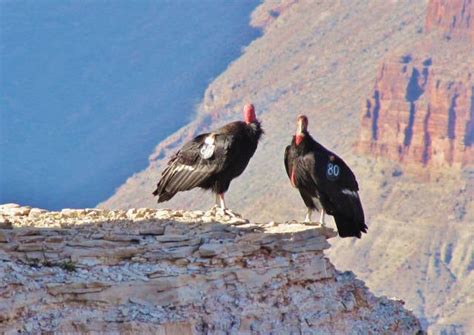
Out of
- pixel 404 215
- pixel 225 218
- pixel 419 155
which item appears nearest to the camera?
pixel 225 218

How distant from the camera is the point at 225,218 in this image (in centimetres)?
3116

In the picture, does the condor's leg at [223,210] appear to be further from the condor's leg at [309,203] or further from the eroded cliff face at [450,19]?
the eroded cliff face at [450,19]

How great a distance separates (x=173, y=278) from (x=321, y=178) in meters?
3.62

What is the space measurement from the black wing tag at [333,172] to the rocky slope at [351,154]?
7835 centimetres

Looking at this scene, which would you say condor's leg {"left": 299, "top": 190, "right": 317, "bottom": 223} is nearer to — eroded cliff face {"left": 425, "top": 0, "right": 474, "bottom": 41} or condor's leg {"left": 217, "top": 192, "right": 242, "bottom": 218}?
condor's leg {"left": 217, "top": 192, "right": 242, "bottom": 218}

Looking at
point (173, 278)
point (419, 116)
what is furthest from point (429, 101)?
point (173, 278)

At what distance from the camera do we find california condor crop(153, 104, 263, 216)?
32.9 metres

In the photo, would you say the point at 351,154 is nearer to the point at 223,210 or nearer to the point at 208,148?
the point at 208,148

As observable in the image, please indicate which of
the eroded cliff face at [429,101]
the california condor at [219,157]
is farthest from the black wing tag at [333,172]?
the eroded cliff face at [429,101]

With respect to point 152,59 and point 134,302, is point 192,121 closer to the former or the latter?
point 152,59

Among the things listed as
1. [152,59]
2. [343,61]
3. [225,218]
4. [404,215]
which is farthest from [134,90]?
[225,218]

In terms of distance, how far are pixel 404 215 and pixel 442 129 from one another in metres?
11.7

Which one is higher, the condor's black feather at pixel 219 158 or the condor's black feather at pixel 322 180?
the condor's black feather at pixel 219 158

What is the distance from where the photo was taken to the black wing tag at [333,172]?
3228 centimetres
